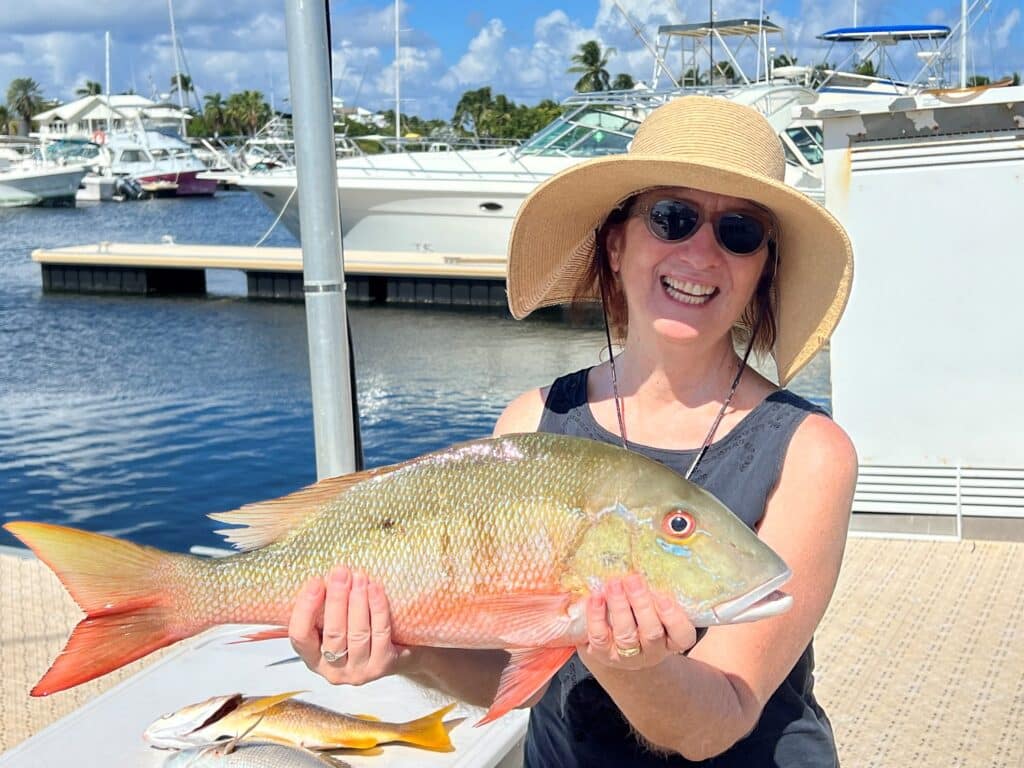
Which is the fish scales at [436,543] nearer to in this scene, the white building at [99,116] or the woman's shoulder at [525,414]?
the woman's shoulder at [525,414]

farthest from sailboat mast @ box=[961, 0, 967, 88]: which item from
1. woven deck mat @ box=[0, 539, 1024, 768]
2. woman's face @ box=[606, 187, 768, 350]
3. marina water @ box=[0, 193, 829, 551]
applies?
woman's face @ box=[606, 187, 768, 350]

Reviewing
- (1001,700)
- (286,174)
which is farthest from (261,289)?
(1001,700)

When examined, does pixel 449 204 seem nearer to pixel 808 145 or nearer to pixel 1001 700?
pixel 808 145

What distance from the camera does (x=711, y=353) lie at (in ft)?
6.48

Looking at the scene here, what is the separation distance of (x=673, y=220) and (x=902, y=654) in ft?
8.84

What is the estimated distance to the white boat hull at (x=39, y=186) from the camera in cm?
5538

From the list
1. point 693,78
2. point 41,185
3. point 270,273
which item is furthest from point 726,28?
point 41,185

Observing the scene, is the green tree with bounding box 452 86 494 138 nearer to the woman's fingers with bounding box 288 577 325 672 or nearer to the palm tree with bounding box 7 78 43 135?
the palm tree with bounding box 7 78 43 135

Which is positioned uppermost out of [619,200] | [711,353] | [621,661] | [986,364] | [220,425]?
[619,200]

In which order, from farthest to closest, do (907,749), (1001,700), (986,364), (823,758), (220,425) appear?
(220,425)
(986,364)
(1001,700)
(907,749)
(823,758)

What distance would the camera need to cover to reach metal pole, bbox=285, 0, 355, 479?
321 cm

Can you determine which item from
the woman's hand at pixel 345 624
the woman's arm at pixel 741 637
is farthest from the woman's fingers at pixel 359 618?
the woman's arm at pixel 741 637

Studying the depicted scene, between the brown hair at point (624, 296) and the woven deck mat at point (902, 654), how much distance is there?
179 centimetres

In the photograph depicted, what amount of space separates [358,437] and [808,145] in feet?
67.7
